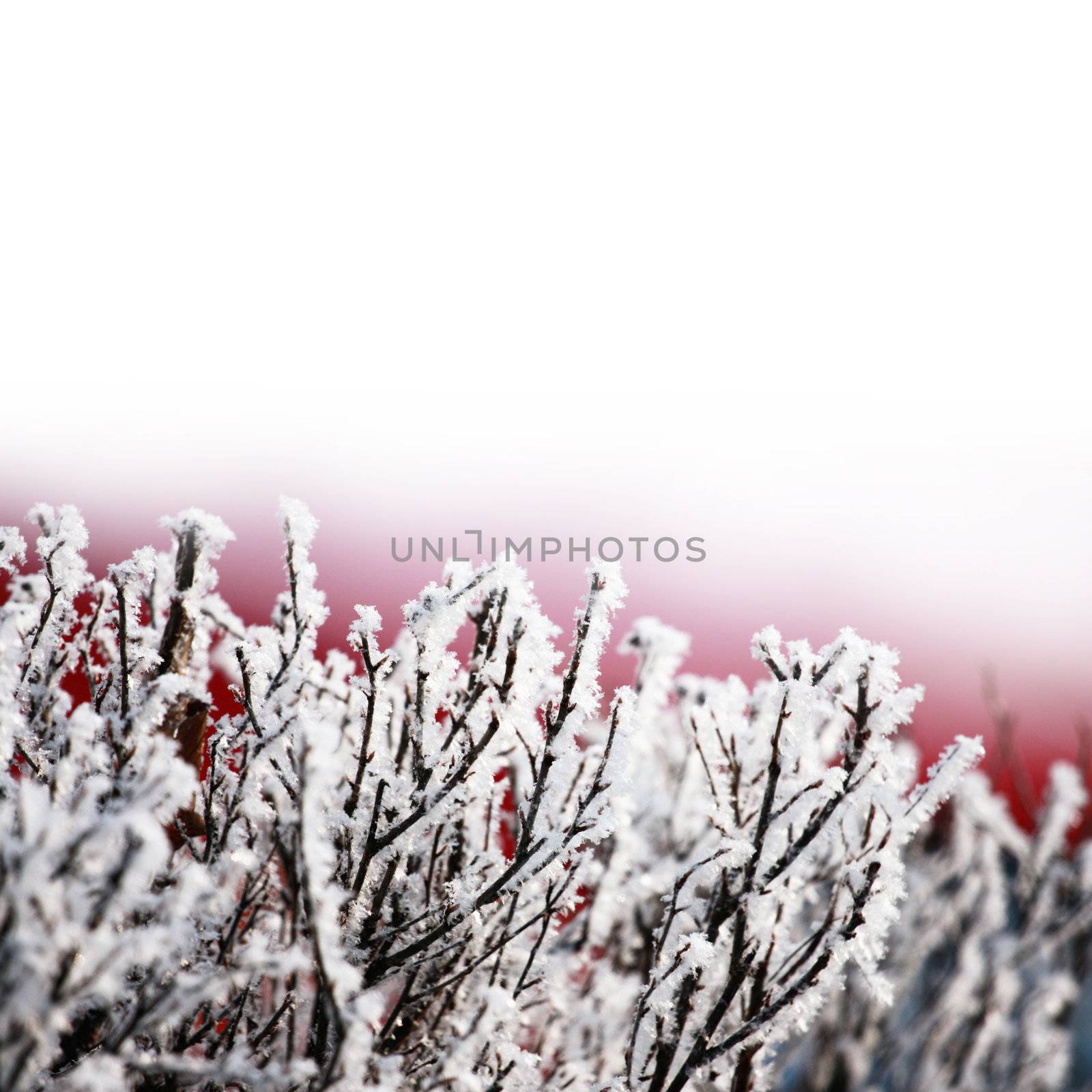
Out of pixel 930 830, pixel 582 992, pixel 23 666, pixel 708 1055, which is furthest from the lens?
pixel 930 830

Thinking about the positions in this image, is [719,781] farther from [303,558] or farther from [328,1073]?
[303,558]

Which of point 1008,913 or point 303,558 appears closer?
point 303,558

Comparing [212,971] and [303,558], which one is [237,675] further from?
[212,971]

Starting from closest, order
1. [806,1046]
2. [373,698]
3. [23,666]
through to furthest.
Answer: [373,698], [23,666], [806,1046]

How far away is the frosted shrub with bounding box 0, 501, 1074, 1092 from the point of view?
1.40 m

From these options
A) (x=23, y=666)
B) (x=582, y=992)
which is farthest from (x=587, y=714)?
(x=582, y=992)

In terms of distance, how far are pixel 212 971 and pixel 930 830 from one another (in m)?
6.54

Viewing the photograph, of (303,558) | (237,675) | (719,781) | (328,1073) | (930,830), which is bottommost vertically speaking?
(930,830)

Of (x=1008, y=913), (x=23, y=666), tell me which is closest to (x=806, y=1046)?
(x=1008, y=913)

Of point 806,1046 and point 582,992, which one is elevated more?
point 582,992

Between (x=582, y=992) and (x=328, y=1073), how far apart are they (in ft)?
6.32

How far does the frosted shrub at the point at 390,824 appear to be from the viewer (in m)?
1.40

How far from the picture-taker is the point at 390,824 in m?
1.88

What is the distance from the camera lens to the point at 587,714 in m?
1.79
